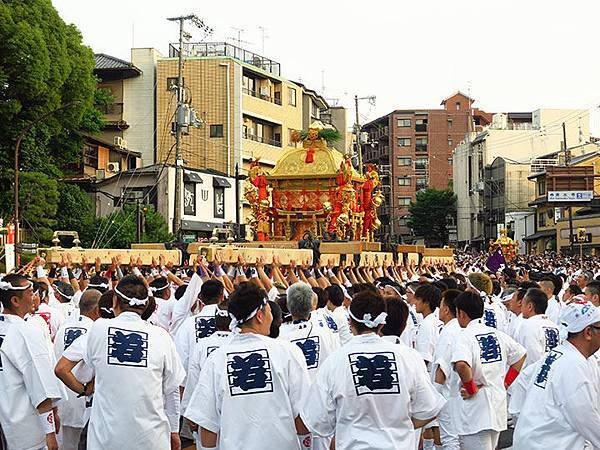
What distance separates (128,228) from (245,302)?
28468 mm

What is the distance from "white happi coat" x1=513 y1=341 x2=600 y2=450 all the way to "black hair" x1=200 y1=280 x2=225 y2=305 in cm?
323

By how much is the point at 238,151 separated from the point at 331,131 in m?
23.8

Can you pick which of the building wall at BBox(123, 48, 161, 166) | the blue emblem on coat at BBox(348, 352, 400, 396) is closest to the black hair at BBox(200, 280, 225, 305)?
the blue emblem on coat at BBox(348, 352, 400, 396)

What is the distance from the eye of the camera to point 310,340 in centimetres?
621

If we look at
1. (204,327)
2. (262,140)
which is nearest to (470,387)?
(204,327)

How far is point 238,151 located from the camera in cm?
4447

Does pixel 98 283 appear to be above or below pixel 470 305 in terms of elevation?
above

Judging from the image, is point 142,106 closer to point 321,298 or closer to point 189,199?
point 189,199

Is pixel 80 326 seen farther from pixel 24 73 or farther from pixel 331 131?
pixel 24 73

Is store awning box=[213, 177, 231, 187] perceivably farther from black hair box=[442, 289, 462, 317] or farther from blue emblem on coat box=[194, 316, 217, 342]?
black hair box=[442, 289, 462, 317]

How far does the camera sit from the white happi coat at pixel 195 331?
282 inches

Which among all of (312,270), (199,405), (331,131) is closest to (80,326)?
(199,405)

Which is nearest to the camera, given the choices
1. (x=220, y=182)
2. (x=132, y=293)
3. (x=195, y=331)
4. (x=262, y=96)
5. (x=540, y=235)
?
(x=132, y=293)

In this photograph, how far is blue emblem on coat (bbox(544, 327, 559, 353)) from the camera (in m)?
7.91
